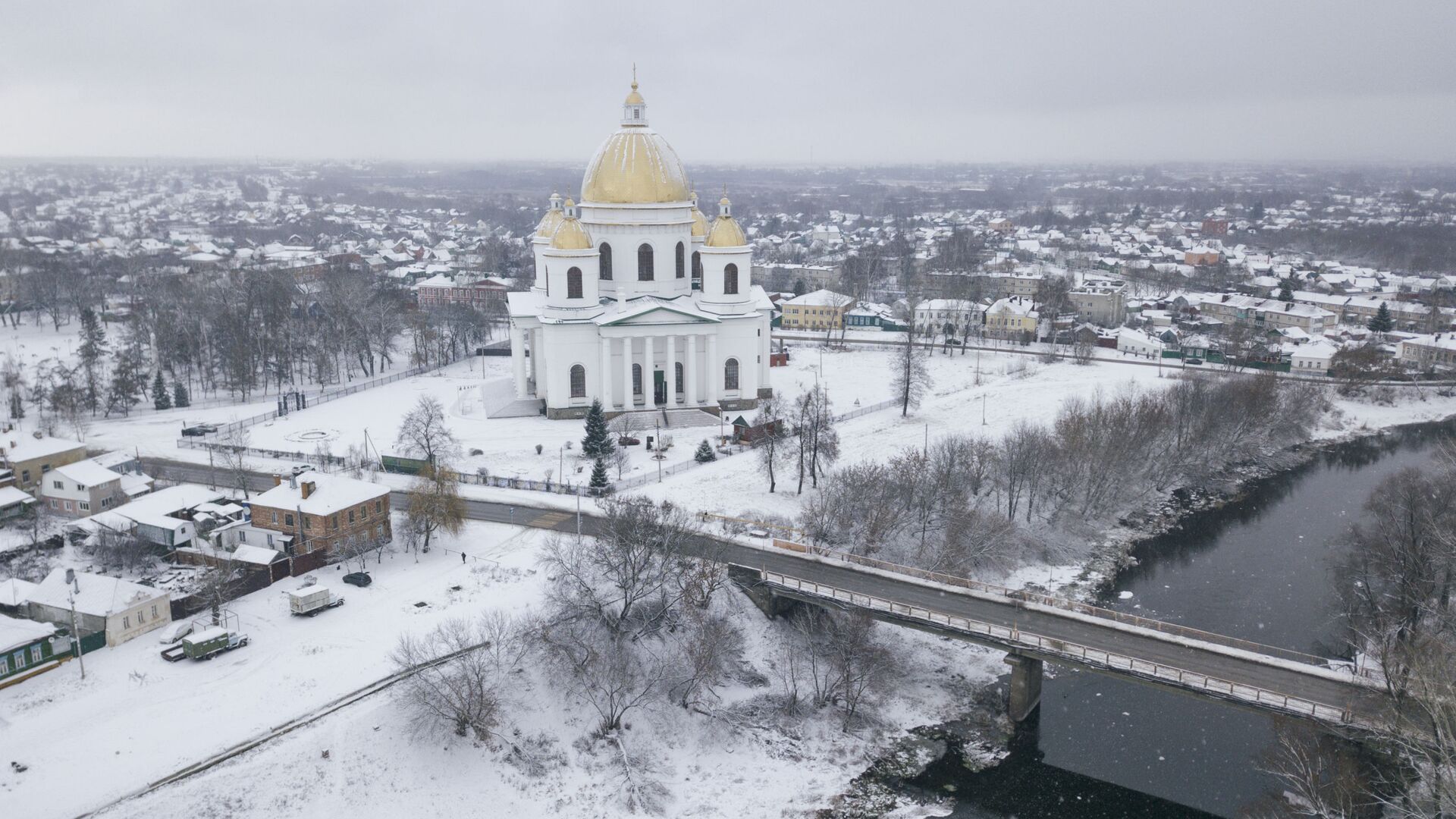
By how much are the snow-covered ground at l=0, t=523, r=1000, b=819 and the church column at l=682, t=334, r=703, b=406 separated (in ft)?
A: 73.6

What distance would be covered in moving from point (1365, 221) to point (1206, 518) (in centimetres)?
16067

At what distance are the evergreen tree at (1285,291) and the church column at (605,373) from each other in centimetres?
6277

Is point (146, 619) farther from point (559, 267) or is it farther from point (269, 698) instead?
point (559, 267)

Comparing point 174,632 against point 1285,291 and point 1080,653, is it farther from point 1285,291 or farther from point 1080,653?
point 1285,291

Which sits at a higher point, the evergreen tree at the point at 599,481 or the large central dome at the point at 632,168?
the large central dome at the point at 632,168

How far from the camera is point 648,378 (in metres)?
50.0

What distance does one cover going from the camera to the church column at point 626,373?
49125 millimetres

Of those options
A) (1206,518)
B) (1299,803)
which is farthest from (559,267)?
(1299,803)

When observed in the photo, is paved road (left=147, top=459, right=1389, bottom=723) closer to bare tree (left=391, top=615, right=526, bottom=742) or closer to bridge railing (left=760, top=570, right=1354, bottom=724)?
bridge railing (left=760, top=570, right=1354, bottom=724)

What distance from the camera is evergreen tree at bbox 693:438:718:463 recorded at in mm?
43719

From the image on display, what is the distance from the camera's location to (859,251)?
12650cm

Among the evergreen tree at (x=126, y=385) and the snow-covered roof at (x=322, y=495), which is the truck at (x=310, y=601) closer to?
the snow-covered roof at (x=322, y=495)

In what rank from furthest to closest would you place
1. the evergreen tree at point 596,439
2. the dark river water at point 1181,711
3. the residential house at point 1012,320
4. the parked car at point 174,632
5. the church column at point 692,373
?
the residential house at point 1012,320, the church column at point 692,373, the evergreen tree at point 596,439, the parked car at point 174,632, the dark river water at point 1181,711

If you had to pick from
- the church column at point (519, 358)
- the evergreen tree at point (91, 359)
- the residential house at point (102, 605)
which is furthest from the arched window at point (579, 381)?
the evergreen tree at point (91, 359)
